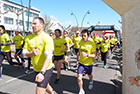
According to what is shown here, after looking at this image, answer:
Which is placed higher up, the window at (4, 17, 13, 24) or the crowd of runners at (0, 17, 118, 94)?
the window at (4, 17, 13, 24)

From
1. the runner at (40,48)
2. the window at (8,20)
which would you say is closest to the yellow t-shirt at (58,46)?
the runner at (40,48)

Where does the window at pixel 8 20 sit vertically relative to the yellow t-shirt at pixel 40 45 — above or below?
above

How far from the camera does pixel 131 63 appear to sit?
3000mm

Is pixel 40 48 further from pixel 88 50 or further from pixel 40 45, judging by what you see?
pixel 88 50

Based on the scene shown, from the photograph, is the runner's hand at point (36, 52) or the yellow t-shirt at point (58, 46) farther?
the yellow t-shirt at point (58, 46)

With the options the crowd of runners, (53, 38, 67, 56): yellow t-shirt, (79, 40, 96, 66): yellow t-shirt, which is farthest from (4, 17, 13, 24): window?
(79, 40, 96, 66): yellow t-shirt

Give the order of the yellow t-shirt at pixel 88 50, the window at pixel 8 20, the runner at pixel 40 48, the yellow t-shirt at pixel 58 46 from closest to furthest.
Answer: the runner at pixel 40 48 → the yellow t-shirt at pixel 88 50 → the yellow t-shirt at pixel 58 46 → the window at pixel 8 20

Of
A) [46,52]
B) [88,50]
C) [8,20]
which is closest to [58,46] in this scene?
[88,50]

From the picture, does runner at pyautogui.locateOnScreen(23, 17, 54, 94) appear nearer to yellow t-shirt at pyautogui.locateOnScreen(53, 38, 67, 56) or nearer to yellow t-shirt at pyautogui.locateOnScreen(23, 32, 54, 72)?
yellow t-shirt at pyautogui.locateOnScreen(23, 32, 54, 72)

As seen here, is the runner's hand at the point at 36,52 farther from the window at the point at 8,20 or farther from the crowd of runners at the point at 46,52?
the window at the point at 8,20

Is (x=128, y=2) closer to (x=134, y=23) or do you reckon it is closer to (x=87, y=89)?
(x=134, y=23)

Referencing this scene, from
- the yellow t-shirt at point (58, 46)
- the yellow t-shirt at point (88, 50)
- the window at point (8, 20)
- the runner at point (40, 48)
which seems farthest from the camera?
the window at point (8, 20)

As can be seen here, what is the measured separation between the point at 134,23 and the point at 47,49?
2.14 m

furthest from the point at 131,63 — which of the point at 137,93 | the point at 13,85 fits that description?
the point at 13,85
